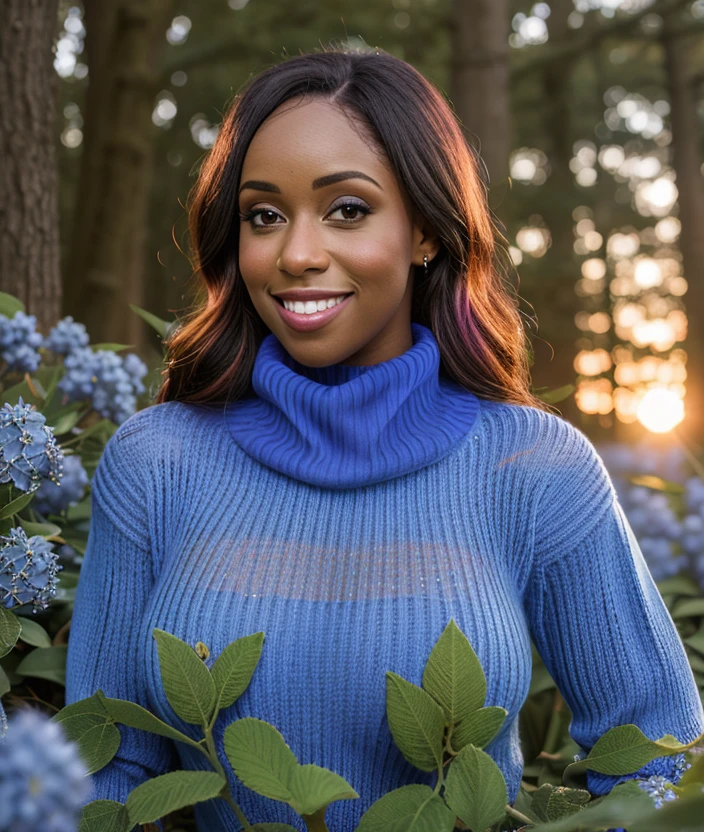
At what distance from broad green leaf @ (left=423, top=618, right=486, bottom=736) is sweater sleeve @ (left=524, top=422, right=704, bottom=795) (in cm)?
42

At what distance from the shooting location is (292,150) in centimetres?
148

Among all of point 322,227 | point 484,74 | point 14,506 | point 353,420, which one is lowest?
point 14,506

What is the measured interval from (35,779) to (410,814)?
0.54m

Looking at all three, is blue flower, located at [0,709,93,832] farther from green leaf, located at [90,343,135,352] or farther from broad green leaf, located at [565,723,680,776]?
green leaf, located at [90,343,135,352]

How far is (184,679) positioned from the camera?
3.56ft

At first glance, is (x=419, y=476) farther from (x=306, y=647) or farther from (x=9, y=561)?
(x=9, y=561)

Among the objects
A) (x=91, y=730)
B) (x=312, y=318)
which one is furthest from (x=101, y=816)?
(x=312, y=318)

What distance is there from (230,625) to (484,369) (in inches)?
24.1

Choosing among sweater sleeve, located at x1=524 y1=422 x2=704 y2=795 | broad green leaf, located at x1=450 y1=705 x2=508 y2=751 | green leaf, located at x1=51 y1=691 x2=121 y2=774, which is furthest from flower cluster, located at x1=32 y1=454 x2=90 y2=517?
broad green leaf, located at x1=450 y1=705 x2=508 y2=751

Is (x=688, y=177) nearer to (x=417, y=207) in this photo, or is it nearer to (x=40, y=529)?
(x=417, y=207)

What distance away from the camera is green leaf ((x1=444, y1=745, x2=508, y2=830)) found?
0.94m

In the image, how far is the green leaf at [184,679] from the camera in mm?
1074

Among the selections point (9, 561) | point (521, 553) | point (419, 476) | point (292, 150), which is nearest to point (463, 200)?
point (292, 150)

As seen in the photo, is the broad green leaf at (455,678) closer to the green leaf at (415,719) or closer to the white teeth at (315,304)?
the green leaf at (415,719)
